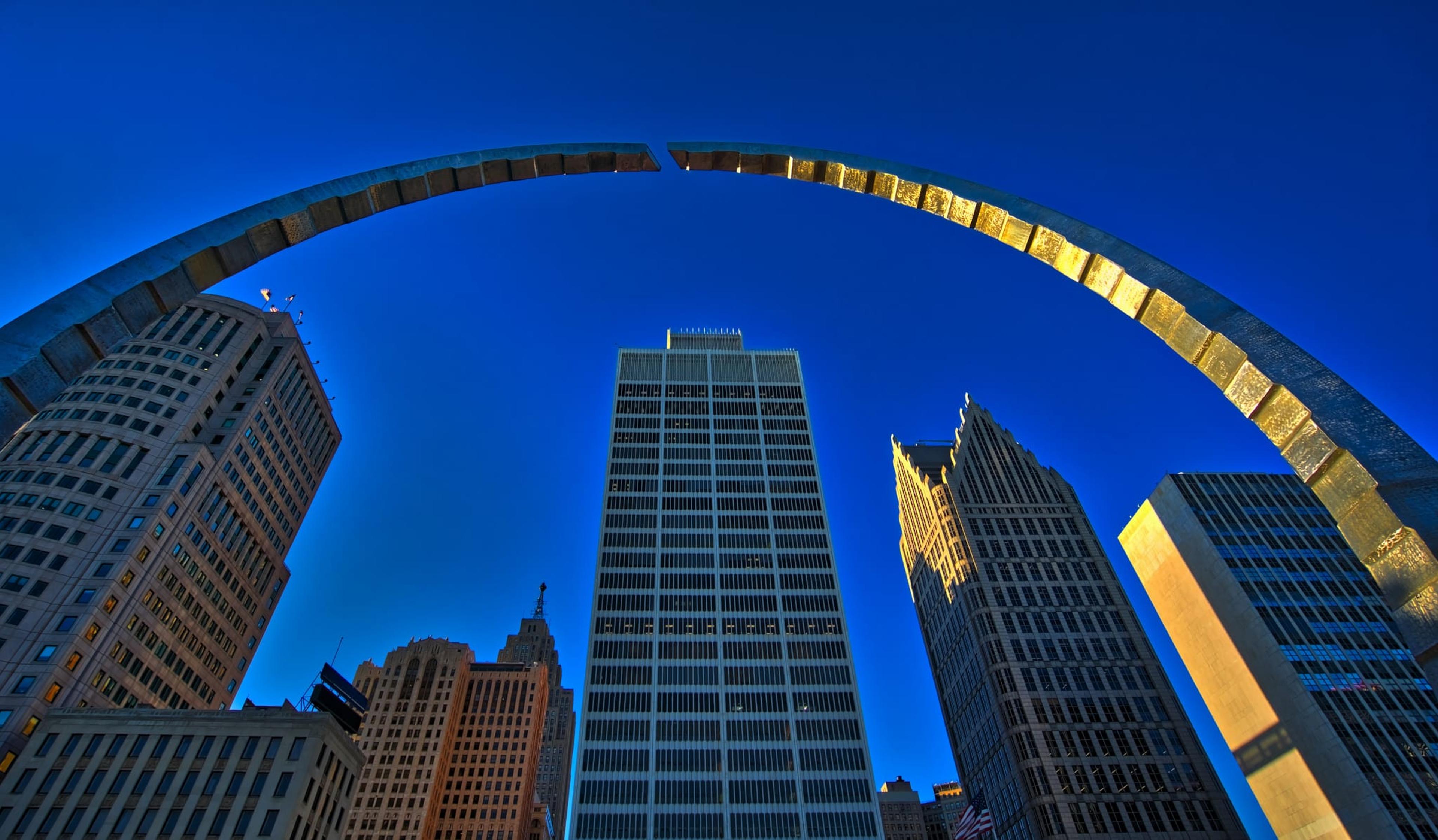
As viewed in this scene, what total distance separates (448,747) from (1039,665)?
5029 inches

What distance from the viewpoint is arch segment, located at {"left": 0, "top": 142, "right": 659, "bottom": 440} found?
24.8ft

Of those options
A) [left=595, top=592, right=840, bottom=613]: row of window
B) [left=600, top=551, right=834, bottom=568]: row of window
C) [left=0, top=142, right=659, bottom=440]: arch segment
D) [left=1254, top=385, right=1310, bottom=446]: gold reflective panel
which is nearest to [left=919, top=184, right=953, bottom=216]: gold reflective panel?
[left=0, top=142, right=659, bottom=440]: arch segment

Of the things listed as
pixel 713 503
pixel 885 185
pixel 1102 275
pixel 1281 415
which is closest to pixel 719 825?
pixel 713 503

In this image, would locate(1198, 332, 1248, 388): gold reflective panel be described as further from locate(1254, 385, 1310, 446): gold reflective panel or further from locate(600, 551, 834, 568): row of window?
locate(600, 551, 834, 568): row of window

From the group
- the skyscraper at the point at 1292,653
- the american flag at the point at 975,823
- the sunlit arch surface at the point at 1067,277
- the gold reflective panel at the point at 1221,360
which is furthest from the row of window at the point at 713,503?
the gold reflective panel at the point at 1221,360

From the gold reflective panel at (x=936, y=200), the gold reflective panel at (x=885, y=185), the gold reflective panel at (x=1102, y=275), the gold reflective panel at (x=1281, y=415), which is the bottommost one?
the gold reflective panel at (x=1281, y=415)

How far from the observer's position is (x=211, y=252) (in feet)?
30.3

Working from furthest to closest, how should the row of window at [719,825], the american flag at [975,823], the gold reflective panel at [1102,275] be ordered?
1. the row of window at [719,825]
2. the american flag at [975,823]
3. the gold reflective panel at [1102,275]

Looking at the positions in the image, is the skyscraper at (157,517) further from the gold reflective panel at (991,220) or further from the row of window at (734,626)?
the gold reflective panel at (991,220)

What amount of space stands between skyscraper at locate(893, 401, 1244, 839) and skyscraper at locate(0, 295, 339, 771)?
104 m

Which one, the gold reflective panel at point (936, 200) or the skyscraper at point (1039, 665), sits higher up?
the skyscraper at point (1039, 665)

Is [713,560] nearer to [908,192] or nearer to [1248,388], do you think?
[908,192]

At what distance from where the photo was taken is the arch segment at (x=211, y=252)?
757 cm

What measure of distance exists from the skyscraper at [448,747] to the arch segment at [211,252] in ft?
559
